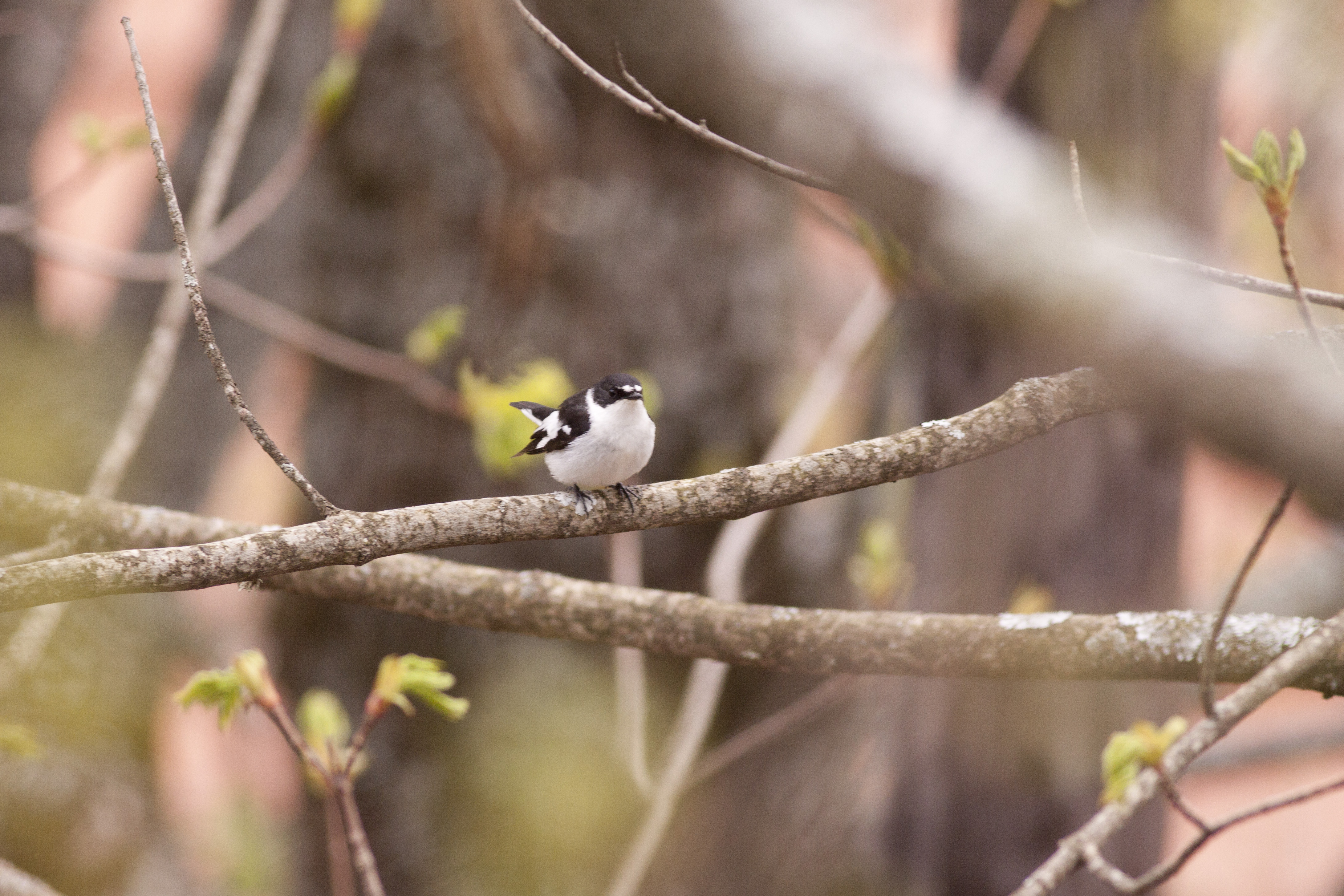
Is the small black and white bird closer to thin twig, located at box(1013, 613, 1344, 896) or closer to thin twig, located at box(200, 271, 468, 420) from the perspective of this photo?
thin twig, located at box(200, 271, 468, 420)

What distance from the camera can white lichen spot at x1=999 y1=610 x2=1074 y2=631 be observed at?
1559 mm

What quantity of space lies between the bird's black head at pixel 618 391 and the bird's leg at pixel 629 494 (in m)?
0.25

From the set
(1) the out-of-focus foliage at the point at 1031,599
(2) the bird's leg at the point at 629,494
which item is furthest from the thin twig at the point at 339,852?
(1) the out-of-focus foliage at the point at 1031,599

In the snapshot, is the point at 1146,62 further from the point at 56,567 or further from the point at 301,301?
the point at 301,301

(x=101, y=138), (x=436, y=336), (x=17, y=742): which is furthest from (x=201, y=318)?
(x=101, y=138)

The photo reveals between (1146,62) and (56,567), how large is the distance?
248 cm

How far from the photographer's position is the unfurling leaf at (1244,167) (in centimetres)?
117

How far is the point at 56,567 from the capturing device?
3.23ft

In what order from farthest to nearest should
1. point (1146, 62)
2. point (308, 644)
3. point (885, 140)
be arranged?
1. point (308, 644)
2. point (1146, 62)
3. point (885, 140)

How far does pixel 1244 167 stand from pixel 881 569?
1.28m

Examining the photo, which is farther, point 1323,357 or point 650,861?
point 650,861

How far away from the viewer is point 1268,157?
3.80 ft

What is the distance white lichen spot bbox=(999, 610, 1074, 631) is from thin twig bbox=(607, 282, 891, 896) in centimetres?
60

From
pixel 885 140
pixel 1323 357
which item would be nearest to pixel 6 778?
pixel 885 140
